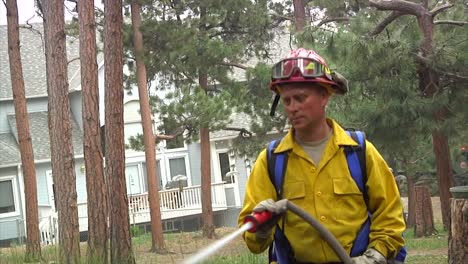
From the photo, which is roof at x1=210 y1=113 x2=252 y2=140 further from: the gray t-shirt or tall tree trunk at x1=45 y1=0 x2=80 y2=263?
the gray t-shirt

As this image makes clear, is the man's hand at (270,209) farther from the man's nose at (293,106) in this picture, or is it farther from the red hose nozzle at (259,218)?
the man's nose at (293,106)

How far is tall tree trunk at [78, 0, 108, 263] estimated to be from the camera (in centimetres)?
1495

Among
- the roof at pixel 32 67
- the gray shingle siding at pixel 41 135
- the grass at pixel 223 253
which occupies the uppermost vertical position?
Result: the roof at pixel 32 67

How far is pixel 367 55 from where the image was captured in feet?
43.7

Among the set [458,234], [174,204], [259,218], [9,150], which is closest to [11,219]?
[9,150]

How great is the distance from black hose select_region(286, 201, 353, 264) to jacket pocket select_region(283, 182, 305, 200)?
0.20 m

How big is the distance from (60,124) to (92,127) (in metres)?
0.68

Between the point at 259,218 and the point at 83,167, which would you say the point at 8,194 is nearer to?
the point at 83,167

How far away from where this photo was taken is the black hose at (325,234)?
115 inches

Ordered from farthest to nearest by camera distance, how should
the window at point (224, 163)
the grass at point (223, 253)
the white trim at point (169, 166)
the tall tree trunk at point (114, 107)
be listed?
the window at point (224, 163) → the white trim at point (169, 166) → the tall tree trunk at point (114, 107) → the grass at point (223, 253)

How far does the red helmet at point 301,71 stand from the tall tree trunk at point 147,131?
18.8 m

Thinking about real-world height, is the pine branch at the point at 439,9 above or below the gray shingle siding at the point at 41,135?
below

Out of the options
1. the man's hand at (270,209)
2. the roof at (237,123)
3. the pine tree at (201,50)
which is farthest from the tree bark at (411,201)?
the man's hand at (270,209)

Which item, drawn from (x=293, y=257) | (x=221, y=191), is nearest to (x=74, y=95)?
(x=221, y=191)
